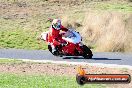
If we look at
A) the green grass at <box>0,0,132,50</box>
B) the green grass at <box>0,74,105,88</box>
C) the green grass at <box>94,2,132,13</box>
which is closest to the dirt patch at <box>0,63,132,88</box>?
the green grass at <box>0,74,105,88</box>

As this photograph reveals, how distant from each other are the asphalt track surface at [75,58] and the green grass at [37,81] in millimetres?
5262

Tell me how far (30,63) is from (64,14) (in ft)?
52.2

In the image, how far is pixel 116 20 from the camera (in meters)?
28.9

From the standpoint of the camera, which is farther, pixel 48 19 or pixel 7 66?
pixel 48 19

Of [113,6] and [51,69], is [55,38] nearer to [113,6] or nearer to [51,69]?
[51,69]

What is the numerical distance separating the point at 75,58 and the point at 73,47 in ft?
1.45

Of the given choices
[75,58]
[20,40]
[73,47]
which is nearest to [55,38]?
[73,47]

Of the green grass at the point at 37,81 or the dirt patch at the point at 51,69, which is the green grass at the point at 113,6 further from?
the green grass at the point at 37,81

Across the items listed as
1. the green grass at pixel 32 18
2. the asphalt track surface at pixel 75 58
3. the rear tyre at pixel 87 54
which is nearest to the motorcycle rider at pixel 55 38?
the asphalt track surface at pixel 75 58

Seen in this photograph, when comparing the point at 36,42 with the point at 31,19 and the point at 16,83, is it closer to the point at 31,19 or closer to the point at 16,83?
the point at 31,19

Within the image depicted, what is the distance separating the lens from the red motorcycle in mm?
22438

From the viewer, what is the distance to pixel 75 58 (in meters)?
22.8

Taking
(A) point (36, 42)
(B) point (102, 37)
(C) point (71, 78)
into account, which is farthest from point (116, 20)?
(C) point (71, 78)

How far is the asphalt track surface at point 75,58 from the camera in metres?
21.4
